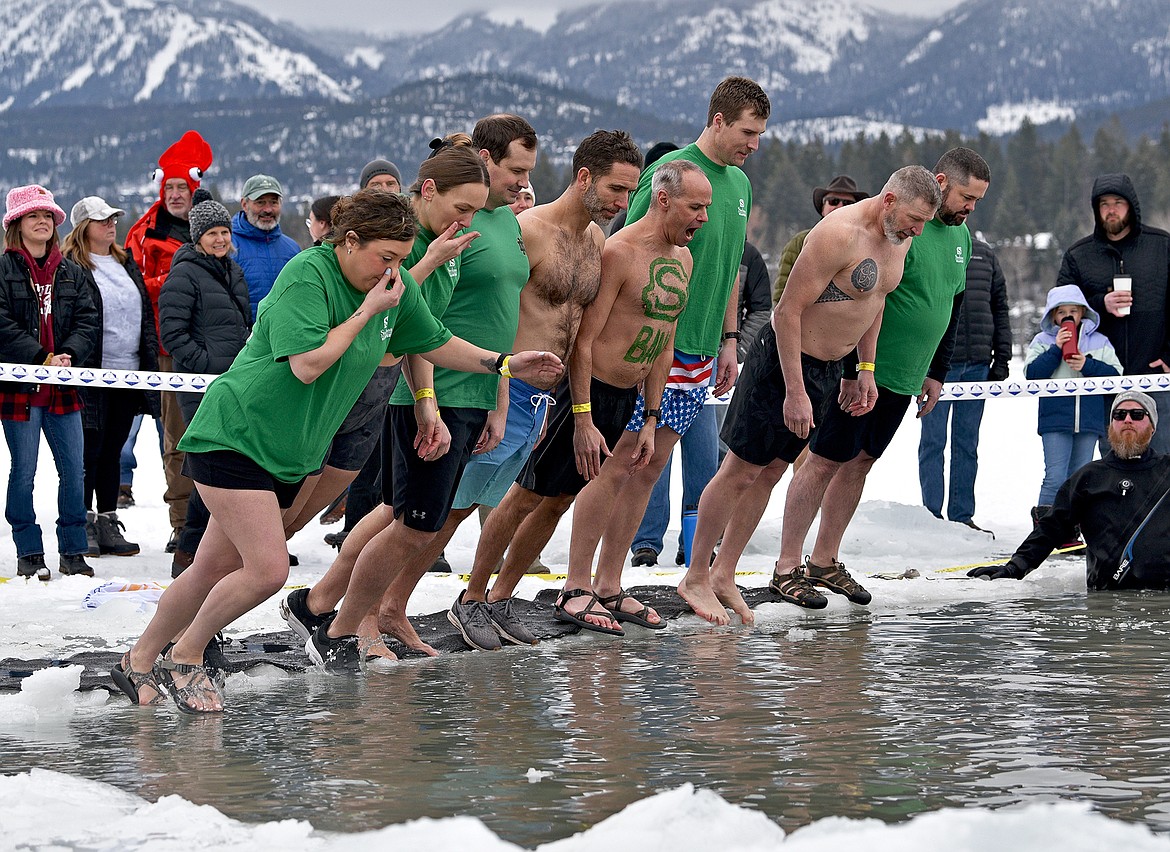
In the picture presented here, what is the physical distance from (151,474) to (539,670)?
11.1 meters

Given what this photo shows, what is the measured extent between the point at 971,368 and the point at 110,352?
587 centimetres

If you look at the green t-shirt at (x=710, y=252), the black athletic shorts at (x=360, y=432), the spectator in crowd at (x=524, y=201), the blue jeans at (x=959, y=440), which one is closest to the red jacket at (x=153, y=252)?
the spectator in crowd at (x=524, y=201)

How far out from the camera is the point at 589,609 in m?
6.75

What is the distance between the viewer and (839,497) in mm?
7844

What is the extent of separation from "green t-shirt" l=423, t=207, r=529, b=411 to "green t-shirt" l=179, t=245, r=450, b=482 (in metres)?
0.84

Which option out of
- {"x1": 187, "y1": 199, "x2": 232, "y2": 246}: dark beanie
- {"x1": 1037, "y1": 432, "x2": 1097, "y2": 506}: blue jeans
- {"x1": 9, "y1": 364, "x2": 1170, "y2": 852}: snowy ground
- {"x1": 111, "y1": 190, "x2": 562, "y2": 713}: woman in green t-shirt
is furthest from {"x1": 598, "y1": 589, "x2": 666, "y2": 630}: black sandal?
{"x1": 1037, "y1": 432, "x2": 1097, "y2": 506}: blue jeans

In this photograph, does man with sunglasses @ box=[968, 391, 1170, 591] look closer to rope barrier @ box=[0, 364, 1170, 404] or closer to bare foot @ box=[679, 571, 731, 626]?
bare foot @ box=[679, 571, 731, 626]

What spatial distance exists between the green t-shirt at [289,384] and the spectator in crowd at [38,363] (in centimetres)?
377

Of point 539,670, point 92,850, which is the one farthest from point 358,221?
point 92,850

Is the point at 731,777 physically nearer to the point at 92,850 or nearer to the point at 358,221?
the point at 92,850

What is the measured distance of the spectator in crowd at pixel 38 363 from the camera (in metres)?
8.39

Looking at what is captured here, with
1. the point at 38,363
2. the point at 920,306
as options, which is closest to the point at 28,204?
the point at 38,363

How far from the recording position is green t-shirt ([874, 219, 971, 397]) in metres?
7.47

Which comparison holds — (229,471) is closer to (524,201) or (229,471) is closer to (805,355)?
(805,355)
